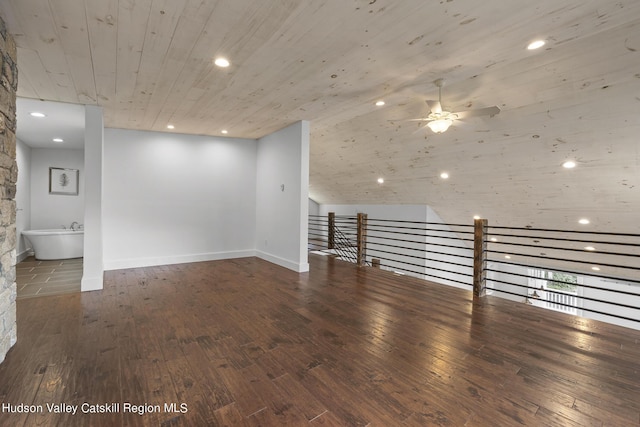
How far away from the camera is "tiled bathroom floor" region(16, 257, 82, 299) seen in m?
4.12

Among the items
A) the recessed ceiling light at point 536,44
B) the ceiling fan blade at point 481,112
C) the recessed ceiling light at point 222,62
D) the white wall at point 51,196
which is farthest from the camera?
the white wall at point 51,196

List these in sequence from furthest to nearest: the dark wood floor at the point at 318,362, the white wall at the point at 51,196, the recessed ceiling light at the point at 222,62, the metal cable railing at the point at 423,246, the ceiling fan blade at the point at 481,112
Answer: the metal cable railing at the point at 423,246
the white wall at the point at 51,196
the ceiling fan blade at the point at 481,112
the recessed ceiling light at the point at 222,62
the dark wood floor at the point at 318,362

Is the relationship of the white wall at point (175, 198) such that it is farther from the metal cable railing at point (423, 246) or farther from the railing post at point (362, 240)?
the metal cable railing at point (423, 246)

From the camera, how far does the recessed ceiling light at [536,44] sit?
2614 millimetres

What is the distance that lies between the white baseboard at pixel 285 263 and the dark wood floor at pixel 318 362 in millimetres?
1323

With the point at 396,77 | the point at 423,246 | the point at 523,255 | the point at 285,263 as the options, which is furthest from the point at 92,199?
the point at 423,246

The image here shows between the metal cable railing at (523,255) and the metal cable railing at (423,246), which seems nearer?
the metal cable railing at (523,255)

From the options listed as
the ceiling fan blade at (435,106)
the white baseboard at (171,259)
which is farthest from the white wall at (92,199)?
the ceiling fan blade at (435,106)

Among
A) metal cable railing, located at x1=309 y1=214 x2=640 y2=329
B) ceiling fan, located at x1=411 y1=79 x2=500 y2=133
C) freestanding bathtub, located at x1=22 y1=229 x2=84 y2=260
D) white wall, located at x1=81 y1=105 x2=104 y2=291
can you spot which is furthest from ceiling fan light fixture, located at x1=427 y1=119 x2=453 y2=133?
freestanding bathtub, located at x1=22 y1=229 x2=84 y2=260

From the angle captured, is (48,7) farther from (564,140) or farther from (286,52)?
(564,140)

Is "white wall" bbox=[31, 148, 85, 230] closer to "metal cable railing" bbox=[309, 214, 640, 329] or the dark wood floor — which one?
the dark wood floor

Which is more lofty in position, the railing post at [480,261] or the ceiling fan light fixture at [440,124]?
the ceiling fan light fixture at [440,124]

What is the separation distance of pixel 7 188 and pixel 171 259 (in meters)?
3.74

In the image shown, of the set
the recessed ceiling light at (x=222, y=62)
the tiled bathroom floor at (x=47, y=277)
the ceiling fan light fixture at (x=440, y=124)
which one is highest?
the recessed ceiling light at (x=222, y=62)
